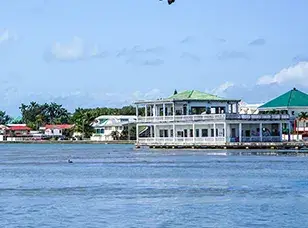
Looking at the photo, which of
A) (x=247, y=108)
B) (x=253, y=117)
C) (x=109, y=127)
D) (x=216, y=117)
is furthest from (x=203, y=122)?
(x=109, y=127)

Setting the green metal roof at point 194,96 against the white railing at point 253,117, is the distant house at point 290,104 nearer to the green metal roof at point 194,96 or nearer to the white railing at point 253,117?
the green metal roof at point 194,96

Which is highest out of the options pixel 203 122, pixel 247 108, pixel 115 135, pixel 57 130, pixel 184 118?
pixel 247 108

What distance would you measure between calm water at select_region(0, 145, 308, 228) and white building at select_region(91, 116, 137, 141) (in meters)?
104

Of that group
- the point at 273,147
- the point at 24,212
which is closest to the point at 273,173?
the point at 24,212

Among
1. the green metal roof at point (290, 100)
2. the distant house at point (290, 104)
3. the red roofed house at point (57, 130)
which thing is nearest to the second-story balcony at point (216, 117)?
the distant house at point (290, 104)

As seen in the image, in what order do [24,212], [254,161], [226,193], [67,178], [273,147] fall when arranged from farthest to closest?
[273,147], [254,161], [67,178], [226,193], [24,212]

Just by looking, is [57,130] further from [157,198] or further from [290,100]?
[157,198]

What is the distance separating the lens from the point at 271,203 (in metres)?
32.5

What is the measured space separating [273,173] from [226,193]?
13818 millimetres

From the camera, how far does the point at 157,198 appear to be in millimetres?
35031

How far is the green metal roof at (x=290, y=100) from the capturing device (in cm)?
11900

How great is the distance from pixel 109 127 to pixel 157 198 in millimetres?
127174

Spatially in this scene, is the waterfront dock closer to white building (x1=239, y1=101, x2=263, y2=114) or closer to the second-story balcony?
the second-story balcony

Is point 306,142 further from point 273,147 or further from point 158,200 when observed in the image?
point 158,200
